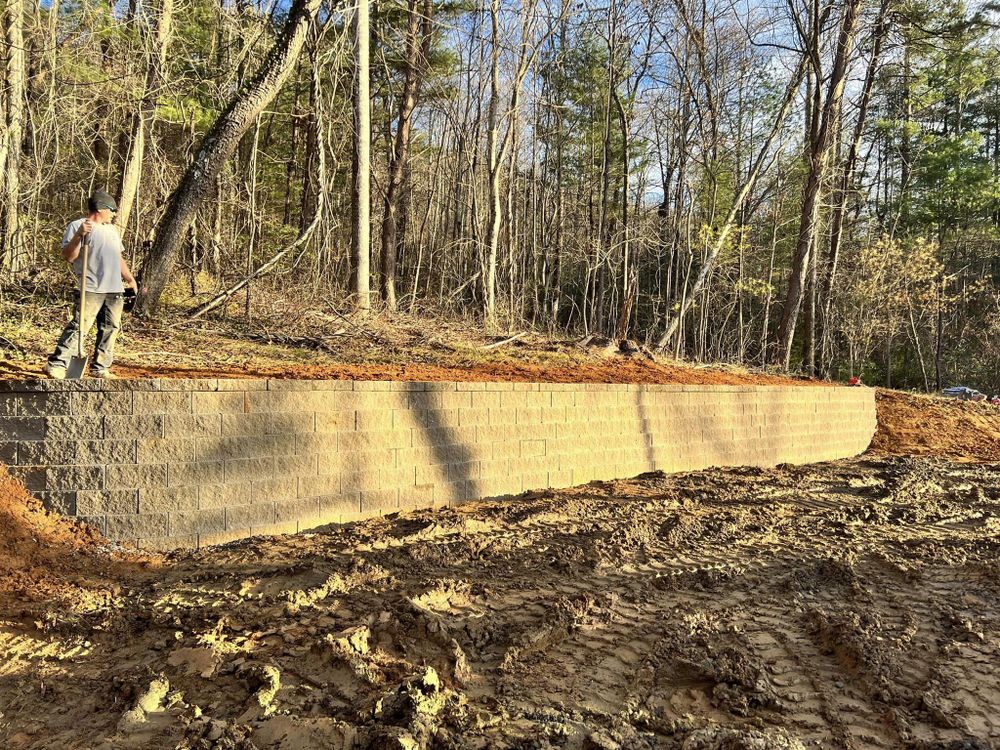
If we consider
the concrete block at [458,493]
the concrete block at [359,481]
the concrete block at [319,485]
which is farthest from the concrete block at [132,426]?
the concrete block at [458,493]

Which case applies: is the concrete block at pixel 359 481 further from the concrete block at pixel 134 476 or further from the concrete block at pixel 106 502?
the concrete block at pixel 106 502

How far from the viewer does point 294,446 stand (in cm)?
482

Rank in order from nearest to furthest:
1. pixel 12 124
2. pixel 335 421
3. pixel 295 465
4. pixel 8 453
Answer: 1. pixel 8 453
2. pixel 295 465
3. pixel 335 421
4. pixel 12 124

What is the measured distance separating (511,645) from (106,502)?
2783 millimetres

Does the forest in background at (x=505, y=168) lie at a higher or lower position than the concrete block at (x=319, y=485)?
higher

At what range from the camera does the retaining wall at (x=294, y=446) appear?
3977mm

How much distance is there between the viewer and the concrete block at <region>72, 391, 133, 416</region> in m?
3.98

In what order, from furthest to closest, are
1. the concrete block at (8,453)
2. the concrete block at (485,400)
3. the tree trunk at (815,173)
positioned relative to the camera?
1. the tree trunk at (815,173)
2. the concrete block at (485,400)
3. the concrete block at (8,453)

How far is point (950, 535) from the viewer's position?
19.2 feet

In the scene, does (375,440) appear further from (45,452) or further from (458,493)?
(45,452)

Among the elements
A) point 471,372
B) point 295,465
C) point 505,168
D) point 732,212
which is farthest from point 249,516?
point 505,168

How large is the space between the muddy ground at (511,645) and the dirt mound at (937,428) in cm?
885

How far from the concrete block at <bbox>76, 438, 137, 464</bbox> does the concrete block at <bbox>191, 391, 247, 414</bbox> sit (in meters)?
0.45

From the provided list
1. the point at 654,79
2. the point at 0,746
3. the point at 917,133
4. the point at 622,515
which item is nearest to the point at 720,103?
the point at 654,79
